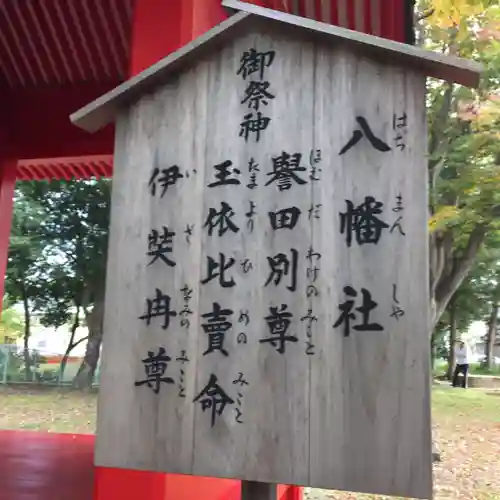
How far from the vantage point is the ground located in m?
6.53

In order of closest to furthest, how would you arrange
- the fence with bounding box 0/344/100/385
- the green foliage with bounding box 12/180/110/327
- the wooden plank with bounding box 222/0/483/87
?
1. the wooden plank with bounding box 222/0/483/87
2. the green foliage with bounding box 12/180/110/327
3. the fence with bounding box 0/344/100/385

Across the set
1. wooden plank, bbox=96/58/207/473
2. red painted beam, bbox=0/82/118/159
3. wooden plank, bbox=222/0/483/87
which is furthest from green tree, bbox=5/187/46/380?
wooden plank, bbox=222/0/483/87

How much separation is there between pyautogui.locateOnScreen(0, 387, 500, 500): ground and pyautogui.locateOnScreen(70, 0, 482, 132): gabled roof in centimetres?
562

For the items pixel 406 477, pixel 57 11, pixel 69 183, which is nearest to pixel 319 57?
→ pixel 406 477

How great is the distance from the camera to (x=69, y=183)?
12.3m

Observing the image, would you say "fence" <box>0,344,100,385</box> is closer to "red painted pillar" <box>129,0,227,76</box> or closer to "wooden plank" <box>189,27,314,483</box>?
"red painted pillar" <box>129,0,227,76</box>

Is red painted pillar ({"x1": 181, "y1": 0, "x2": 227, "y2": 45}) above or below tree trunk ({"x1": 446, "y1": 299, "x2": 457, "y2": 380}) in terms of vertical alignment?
above

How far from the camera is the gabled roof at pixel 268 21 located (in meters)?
→ 1.55

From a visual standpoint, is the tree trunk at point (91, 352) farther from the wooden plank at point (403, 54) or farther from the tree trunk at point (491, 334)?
the tree trunk at point (491, 334)

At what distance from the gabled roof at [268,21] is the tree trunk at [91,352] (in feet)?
39.8

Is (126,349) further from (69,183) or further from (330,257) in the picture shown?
(69,183)

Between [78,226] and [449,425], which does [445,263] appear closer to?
[449,425]

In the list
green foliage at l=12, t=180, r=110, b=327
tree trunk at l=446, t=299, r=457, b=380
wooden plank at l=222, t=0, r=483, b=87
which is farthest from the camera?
tree trunk at l=446, t=299, r=457, b=380

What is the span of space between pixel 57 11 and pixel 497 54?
4.80m
